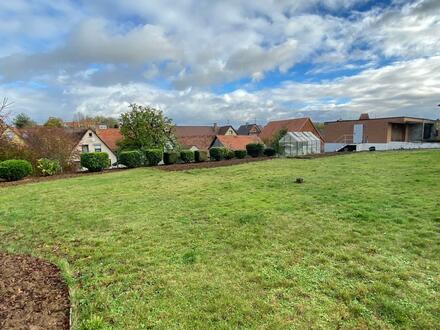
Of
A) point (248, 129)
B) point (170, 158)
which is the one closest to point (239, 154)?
point (170, 158)

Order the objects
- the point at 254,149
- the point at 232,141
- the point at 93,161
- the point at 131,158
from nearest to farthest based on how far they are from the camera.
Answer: the point at 93,161, the point at 131,158, the point at 254,149, the point at 232,141

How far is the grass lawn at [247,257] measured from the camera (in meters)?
2.50

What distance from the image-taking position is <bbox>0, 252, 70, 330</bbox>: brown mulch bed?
2424 mm

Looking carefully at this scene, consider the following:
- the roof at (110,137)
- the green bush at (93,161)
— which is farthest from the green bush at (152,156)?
the roof at (110,137)

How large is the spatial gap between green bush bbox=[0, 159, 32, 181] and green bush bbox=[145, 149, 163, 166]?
7064mm

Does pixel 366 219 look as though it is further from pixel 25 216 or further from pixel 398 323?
Result: pixel 25 216

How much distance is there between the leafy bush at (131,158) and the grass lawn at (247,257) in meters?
10.5

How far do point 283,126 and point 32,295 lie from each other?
134ft

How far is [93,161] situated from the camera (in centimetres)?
1566

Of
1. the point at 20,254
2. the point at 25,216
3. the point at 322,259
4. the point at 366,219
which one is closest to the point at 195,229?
the point at 322,259

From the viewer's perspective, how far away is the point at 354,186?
810cm

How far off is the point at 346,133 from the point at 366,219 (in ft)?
117

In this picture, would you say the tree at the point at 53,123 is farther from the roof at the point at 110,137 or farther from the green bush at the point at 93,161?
the green bush at the point at 93,161

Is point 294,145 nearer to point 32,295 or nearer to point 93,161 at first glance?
point 93,161
